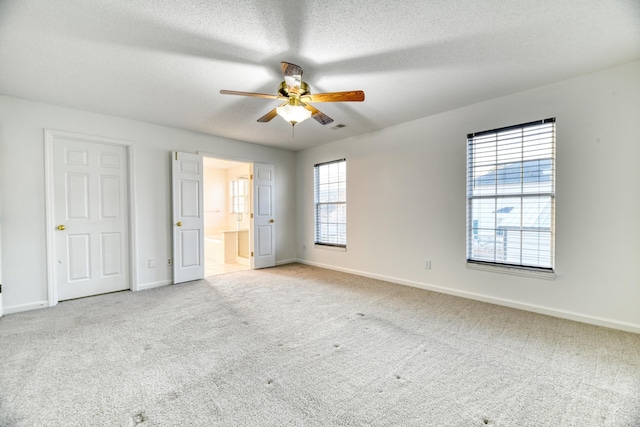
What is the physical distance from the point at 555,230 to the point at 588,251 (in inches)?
12.8

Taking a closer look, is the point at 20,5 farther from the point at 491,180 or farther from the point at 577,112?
the point at 577,112

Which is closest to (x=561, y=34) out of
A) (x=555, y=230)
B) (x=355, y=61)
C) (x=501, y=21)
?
(x=501, y=21)

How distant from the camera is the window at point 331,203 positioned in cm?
517

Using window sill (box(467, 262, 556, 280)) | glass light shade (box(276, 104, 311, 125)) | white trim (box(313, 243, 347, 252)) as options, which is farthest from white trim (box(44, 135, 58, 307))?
window sill (box(467, 262, 556, 280))

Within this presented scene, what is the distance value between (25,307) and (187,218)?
2.10 metres

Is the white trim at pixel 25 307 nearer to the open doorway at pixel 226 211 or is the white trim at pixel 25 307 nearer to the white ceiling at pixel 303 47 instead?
the white ceiling at pixel 303 47

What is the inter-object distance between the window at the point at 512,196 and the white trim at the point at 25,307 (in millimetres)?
5405

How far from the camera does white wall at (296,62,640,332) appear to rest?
259cm

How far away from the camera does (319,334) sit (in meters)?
2.56

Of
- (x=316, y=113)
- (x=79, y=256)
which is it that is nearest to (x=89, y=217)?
(x=79, y=256)

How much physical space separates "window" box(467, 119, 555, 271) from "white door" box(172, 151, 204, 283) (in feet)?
13.7

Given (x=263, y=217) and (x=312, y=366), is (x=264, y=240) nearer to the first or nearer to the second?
(x=263, y=217)

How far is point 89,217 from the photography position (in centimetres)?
372

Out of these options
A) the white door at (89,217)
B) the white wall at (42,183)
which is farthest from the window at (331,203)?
the white door at (89,217)
